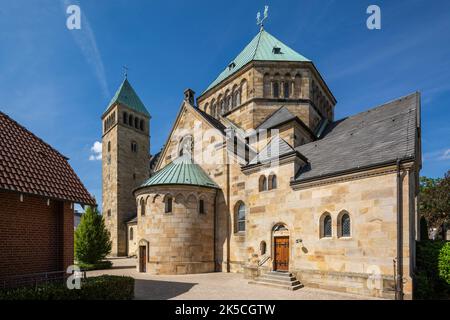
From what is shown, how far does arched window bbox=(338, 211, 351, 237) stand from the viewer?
41.0 ft

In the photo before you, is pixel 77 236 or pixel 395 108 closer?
pixel 395 108

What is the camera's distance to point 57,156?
11617 millimetres

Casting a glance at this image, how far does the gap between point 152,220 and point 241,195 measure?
6459 mm

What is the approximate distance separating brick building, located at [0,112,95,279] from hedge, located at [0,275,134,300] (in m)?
1.09

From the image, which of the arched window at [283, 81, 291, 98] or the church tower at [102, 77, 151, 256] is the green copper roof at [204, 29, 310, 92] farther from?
the church tower at [102, 77, 151, 256]

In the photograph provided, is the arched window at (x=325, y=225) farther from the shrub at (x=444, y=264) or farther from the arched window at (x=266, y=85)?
the arched window at (x=266, y=85)

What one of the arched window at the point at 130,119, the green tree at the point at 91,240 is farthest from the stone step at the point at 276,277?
the arched window at the point at 130,119

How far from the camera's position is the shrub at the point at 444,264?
39.0 ft

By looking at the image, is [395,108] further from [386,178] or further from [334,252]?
[334,252]

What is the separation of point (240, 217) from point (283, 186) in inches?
208

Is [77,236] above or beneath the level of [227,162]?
beneath

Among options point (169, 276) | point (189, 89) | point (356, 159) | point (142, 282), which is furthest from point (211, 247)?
point (189, 89)

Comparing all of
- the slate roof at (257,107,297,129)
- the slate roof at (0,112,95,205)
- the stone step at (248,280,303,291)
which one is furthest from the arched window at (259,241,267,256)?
the slate roof at (0,112,95,205)

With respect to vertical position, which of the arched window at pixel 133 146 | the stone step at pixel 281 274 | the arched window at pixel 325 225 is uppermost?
the arched window at pixel 133 146
